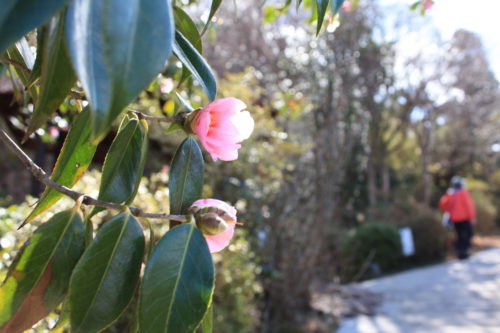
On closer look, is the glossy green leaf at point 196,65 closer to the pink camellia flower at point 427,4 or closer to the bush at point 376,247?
the pink camellia flower at point 427,4

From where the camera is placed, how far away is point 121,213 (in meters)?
0.59

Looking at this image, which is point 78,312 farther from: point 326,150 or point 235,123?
point 326,150

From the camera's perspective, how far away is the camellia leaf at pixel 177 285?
0.51 metres

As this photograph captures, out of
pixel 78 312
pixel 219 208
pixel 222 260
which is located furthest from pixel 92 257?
pixel 222 260

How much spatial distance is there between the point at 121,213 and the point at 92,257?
0.07 meters

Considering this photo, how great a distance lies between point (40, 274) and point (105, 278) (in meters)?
0.09

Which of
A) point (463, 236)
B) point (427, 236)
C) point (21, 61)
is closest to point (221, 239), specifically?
point (21, 61)

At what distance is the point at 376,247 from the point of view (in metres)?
8.55

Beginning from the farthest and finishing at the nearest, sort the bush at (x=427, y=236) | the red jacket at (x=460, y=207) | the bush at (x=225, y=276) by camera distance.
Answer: the bush at (x=427, y=236) → the red jacket at (x=460, y=207) → the bush at (x=225, y=276)

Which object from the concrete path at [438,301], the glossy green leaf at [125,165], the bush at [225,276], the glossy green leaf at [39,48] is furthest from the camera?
the concrete path at [438,301]

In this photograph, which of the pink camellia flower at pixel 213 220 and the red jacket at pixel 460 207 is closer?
the pink camellia flower at pixel 213 220

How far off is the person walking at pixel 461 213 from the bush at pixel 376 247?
3.53 ft

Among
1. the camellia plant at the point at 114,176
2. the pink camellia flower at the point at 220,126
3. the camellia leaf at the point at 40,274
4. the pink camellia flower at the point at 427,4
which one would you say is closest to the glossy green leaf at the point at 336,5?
the camellia plant at the point at 114,176

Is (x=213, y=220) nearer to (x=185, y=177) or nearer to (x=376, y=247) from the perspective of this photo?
(x=185, y=177)
